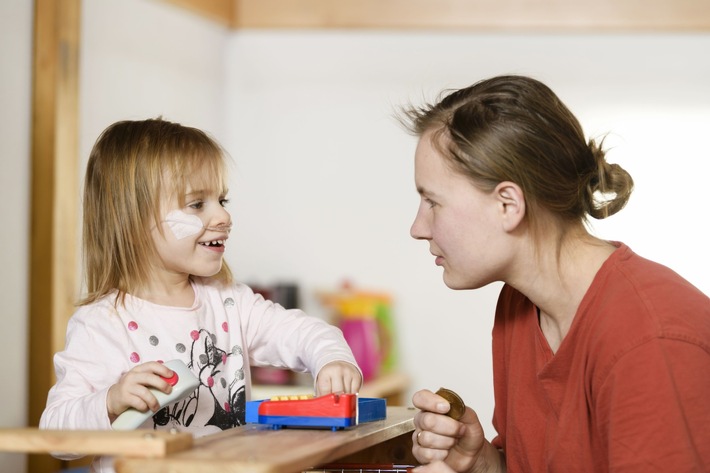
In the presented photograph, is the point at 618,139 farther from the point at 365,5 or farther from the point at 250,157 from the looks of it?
the point at 250,157

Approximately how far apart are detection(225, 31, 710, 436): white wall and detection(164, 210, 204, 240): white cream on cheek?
86.3 inches

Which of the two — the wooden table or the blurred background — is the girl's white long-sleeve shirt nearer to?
the wooden table

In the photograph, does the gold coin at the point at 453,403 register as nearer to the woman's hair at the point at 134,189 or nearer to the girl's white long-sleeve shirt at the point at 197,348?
the girl's white long-sleeve shirt at the point at 197,348

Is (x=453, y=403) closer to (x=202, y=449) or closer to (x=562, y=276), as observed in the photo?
(x=562, y=276)

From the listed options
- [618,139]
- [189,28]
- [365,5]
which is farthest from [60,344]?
[618,139]

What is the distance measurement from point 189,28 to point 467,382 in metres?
1.82

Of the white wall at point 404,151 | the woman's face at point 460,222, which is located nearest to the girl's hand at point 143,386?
the woman's face at point 460,222

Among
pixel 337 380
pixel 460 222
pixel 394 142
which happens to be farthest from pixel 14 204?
pixel 394 142

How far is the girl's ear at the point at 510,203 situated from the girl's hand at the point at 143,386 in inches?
21.9

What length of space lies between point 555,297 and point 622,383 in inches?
10.0

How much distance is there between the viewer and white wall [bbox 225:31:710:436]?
3.68m

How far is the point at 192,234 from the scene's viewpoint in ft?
5.32

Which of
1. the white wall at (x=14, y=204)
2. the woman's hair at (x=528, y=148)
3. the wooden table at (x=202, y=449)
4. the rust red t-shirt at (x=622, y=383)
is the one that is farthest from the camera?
the white wall at (x=14, y=204)

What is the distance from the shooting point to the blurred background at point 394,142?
367 centimetres
